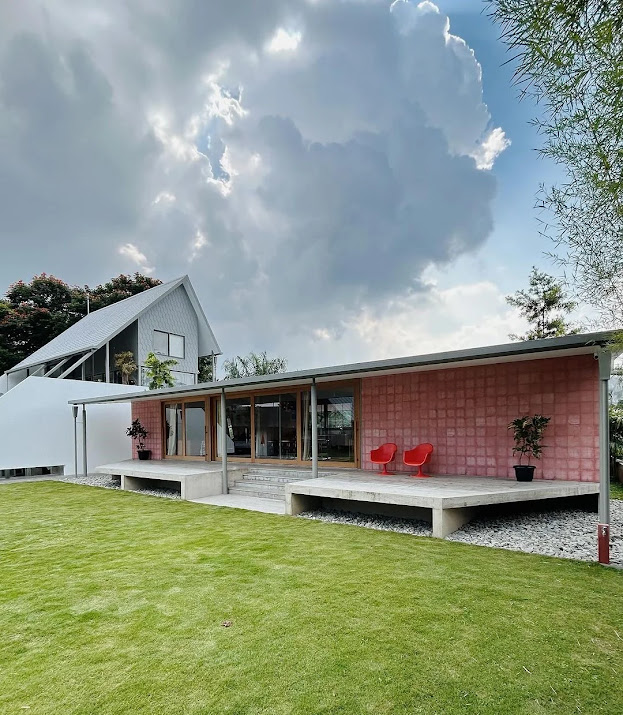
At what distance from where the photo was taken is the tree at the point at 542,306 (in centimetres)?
1758

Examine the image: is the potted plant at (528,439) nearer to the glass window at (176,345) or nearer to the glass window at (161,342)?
the glass window at (161,342)

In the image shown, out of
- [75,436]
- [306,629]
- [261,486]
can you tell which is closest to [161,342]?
[75,436]

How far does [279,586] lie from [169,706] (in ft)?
5.99

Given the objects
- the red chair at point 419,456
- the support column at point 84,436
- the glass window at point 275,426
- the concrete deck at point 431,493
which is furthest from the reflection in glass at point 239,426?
the support column at point 84,436

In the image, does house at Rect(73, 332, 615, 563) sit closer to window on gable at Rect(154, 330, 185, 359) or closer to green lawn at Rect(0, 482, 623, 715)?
green lawn at Rect(0, 482, 623, 715)

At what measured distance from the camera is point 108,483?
42.2ft

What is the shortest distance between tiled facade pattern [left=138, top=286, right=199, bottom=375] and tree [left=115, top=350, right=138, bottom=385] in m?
0.37

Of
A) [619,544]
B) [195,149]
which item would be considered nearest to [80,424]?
[195,149]

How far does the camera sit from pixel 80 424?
15.3 metres

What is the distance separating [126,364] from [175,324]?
3195 millimetres

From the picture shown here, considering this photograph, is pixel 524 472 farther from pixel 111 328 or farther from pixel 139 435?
pixel 111 328

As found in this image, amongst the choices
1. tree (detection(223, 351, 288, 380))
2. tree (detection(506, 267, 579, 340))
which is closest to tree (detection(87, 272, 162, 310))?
tree (detection(223, 351, 288, 380))

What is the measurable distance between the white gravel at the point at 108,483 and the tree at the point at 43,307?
15.7 metres

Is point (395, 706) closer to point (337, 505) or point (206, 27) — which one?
point (337, 505)
